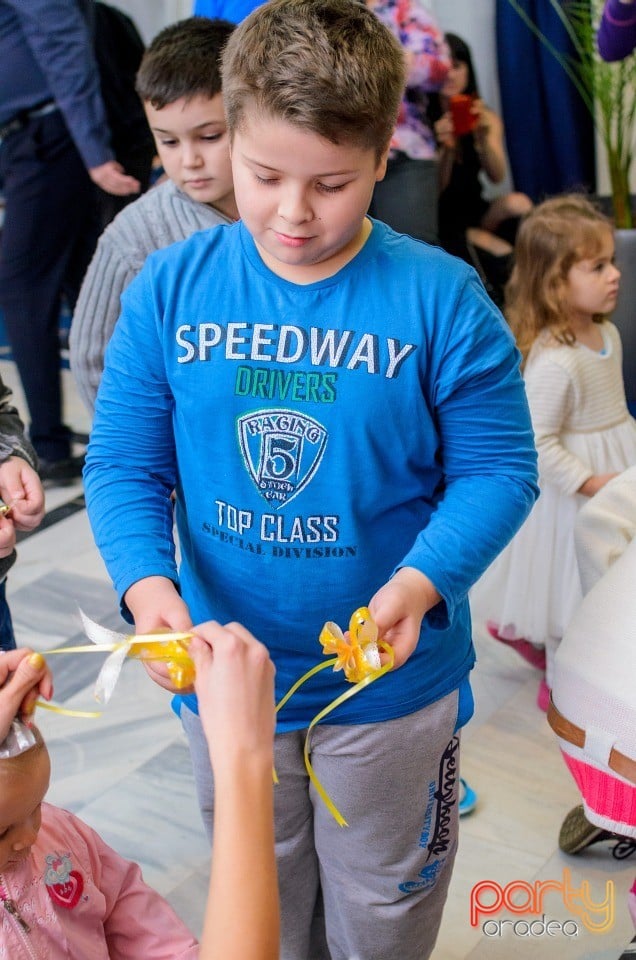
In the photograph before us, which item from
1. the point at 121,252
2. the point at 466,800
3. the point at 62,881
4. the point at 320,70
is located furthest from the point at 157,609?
the point at 466,800

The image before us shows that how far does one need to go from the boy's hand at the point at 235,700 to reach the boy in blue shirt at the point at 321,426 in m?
0.17

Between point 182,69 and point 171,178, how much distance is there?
17cm

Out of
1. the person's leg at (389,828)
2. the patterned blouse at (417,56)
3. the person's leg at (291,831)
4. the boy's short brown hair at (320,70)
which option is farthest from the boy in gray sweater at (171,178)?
the patterned blouse at (417,56)

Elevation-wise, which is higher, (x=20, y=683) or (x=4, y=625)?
(x=20, y=683)

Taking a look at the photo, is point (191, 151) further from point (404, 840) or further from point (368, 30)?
point (404, 840)

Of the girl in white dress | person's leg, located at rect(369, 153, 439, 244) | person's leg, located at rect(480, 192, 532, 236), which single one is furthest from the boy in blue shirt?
person's leg, located at rect(480, 192, 532, 236)

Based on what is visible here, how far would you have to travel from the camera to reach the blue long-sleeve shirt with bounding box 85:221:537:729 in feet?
3.60

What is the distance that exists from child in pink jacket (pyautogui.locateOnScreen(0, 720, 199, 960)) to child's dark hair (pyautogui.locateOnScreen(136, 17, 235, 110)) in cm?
97

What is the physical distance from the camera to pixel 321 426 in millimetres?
1104

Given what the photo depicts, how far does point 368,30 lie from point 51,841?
0.91 meters

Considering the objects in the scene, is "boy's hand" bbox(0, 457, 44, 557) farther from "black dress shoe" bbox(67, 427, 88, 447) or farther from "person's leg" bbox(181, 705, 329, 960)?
"black dress shoe" bbox(67, 427, 88, 447)

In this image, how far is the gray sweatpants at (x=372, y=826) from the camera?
1.23m

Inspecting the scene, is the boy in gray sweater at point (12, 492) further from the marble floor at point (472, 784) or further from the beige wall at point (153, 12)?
the beige wall at point (153, 12)

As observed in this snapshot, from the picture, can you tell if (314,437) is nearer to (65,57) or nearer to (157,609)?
(157,609)
